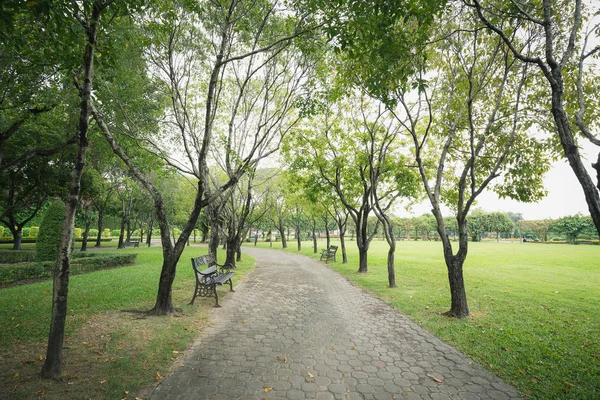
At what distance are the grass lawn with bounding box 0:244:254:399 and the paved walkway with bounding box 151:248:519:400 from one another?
48 centimetres

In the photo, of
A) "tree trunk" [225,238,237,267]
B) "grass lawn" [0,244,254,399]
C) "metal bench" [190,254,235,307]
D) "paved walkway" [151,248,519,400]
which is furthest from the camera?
"tree trunk" [225,238,237,267]

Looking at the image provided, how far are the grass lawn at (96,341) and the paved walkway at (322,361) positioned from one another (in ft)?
1.57

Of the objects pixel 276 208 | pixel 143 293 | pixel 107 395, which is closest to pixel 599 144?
pixel 107 395

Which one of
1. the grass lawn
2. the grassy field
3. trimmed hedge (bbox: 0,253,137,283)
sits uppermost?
trimmed hedge (bbox: 0,253,137,283)

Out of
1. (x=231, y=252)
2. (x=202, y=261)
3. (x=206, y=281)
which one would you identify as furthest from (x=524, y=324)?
(x=231, y=252)

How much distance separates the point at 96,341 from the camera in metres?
4.78

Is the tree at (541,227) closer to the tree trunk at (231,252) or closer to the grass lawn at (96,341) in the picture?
the tree trunk at (231,252)

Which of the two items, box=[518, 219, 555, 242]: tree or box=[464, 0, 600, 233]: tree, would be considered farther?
box=[518, 219, 555, 242]: tree

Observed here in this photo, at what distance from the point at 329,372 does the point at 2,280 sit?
12555 millimetres

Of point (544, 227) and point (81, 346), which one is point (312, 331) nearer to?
point (81, 346)

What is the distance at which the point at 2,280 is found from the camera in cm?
947

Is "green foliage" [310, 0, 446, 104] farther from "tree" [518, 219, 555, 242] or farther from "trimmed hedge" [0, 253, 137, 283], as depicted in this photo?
"tree" [518, 219, 555, 242]

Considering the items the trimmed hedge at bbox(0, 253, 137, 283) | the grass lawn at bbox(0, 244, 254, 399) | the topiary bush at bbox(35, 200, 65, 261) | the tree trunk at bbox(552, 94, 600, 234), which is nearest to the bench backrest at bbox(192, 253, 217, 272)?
the grass lawn at bbox(0, 244, 254, 399)

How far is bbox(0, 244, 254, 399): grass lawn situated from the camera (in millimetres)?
3461
